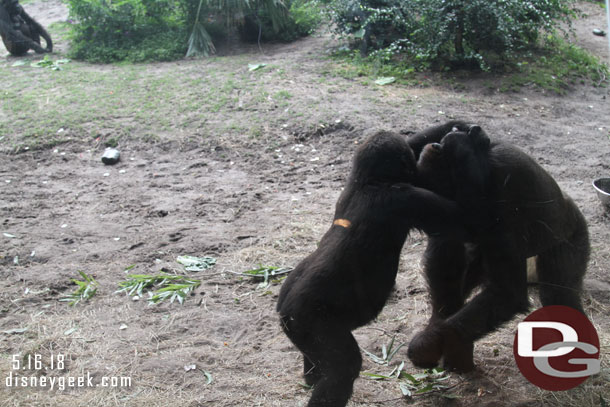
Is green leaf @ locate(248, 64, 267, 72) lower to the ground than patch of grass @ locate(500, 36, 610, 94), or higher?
lower

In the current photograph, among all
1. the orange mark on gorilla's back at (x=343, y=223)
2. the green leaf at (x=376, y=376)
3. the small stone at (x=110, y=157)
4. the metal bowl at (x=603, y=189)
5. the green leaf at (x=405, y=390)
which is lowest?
the small stone at (x=110, y=157)

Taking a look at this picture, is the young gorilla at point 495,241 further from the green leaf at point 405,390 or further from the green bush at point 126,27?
the green bush at point 126,27

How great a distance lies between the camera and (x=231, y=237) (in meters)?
5.08

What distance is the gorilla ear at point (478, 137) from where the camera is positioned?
117 inches

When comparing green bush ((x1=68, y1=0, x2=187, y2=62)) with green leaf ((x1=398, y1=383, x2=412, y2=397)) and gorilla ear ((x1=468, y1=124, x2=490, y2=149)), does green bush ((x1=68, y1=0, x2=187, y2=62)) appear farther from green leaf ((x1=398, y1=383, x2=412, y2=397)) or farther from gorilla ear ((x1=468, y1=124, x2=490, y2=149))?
green leaf ((x1=398, y1=383, x2=412, y2=397))

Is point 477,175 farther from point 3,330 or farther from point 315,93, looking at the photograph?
point 315,93

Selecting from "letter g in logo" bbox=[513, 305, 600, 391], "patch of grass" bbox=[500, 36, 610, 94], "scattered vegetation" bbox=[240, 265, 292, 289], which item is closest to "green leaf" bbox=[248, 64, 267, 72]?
"patch of grass" bbox=[500, 36, 610, 94]

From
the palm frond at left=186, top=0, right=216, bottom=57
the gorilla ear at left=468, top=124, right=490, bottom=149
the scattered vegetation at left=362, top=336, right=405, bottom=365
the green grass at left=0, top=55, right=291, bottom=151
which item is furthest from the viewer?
the palm frond at left=186, top=0, right=216, bottom=57

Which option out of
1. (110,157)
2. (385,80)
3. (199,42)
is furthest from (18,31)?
(385,80)

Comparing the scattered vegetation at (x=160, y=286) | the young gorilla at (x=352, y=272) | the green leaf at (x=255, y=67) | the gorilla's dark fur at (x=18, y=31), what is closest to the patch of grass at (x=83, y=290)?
the scattered vegetation at (x=160, y=286)

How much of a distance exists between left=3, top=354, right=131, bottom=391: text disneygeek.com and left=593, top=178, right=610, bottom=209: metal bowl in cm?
404

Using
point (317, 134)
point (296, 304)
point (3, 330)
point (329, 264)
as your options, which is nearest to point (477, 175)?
point (329, 264)

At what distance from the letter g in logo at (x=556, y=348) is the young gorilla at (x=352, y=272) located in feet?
2.32

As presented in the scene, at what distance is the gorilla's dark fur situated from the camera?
1090 centimetres
